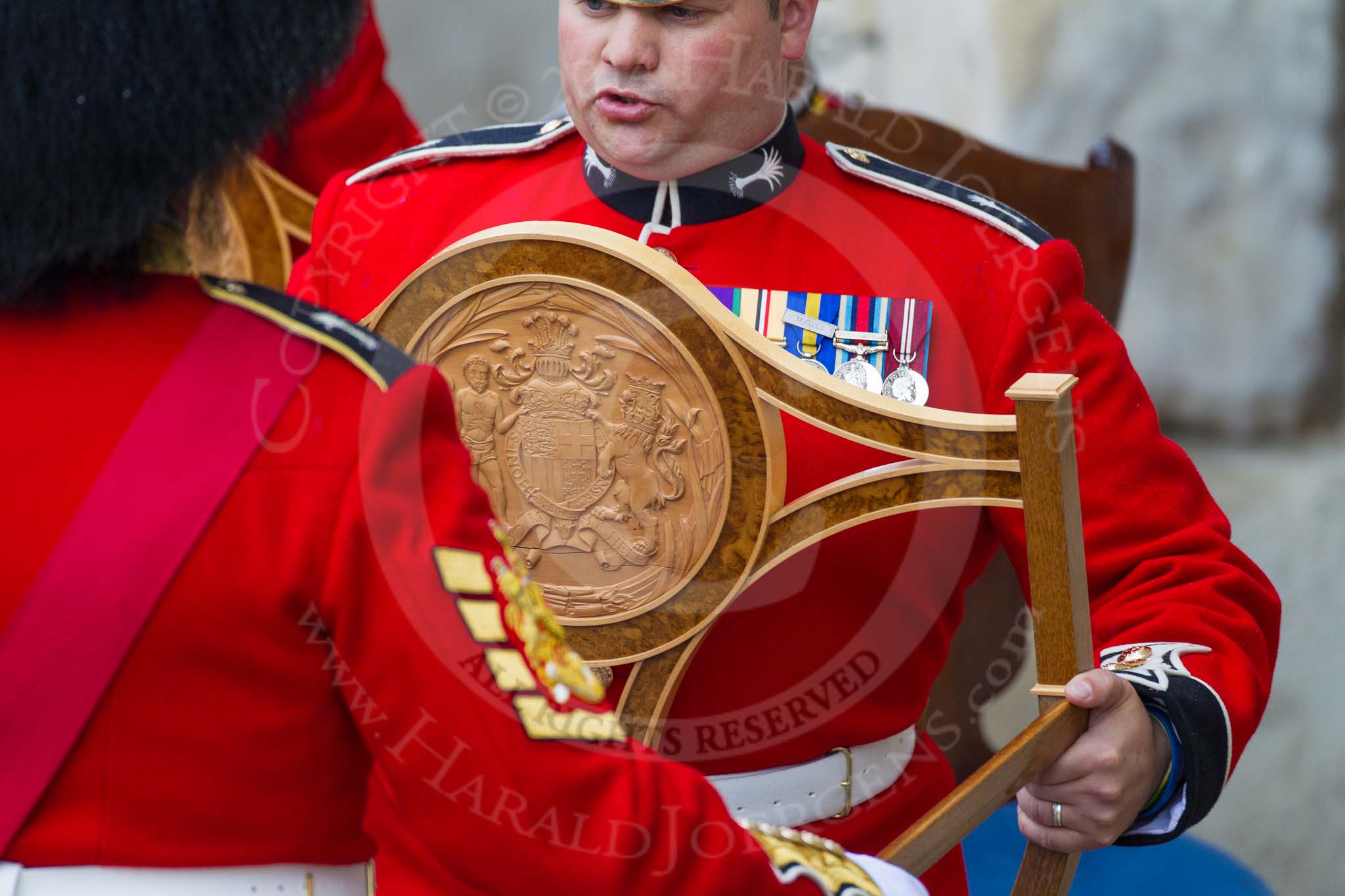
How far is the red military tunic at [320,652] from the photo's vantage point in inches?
37.2

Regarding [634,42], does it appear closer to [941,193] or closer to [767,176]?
[767,176]

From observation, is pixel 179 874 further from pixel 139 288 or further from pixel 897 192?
pixel 897 192

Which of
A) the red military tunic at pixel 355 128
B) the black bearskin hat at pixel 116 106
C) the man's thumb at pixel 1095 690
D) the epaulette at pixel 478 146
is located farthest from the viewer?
the red military tunic at pixel 355 128

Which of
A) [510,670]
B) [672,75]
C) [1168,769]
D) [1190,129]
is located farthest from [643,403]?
[1190,129]

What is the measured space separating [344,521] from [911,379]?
0.74m

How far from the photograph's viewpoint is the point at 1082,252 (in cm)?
258

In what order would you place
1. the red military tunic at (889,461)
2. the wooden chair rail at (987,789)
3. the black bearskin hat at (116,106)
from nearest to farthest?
the black bearskin hat at (116,106), the wooden chair rail at (987,789), the red military tunic at (889,461)

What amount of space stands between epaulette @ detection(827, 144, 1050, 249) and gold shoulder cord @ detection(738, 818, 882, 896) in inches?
28.7

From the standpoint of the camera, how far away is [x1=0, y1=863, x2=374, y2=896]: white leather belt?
0.98m

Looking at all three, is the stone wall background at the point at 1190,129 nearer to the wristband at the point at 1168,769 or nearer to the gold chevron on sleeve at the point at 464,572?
the wristband at the point at 1168,769

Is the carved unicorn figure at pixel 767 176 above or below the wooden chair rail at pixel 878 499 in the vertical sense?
above

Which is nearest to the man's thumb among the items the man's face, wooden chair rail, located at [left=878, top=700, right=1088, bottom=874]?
wooden chair rail, located at [left=878, top=700, right=1088, bottom=874]

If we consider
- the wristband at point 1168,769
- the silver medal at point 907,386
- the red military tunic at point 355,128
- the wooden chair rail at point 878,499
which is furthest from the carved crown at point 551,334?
the red military tunic at point 355,128

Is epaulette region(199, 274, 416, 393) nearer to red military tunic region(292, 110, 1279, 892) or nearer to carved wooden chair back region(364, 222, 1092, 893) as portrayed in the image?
carved wooden chair back region(364, 222, 1092, 893)
